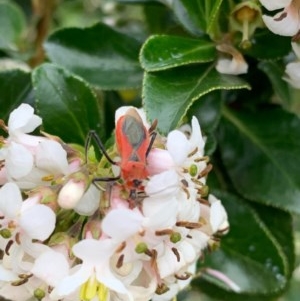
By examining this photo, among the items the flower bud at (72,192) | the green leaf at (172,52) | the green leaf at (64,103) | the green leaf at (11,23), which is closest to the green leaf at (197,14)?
the green leaf at (172,52)

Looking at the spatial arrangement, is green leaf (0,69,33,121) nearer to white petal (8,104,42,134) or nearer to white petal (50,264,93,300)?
white petal (8,104,42,134)

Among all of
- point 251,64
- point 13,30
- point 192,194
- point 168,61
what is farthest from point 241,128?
point 13,30


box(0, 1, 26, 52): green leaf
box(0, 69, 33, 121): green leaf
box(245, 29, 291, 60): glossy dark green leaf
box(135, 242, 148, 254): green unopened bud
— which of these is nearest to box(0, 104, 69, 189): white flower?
box(135, 242, 148, 254): green unopened bud

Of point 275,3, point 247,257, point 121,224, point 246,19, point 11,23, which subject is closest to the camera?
point 121,224

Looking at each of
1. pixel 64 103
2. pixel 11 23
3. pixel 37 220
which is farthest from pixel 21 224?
pixel 11 23

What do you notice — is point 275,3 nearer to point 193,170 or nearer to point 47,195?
point 193,170

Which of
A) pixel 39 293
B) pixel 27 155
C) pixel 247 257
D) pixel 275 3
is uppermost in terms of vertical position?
pixel 275 3

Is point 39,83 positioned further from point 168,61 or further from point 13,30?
point 13,30
